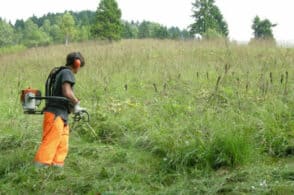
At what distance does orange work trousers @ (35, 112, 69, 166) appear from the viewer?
535cm

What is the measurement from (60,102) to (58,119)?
0.23 m

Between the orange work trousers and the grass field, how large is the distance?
15 centimetres

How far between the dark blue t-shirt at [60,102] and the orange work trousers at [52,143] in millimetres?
66

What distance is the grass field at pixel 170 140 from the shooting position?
4.68m

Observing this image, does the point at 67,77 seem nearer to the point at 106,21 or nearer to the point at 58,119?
the point at 58,119

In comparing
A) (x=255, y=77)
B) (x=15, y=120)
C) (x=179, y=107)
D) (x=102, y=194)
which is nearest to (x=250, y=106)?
(x=179, y=107)

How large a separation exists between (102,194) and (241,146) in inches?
67.5

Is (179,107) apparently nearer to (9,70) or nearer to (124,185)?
(124,185)

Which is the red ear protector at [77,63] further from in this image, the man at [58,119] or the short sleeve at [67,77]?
the short sleeve at [67,77]

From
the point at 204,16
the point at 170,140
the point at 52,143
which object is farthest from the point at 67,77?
the point at 204,16

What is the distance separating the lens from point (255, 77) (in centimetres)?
A: 845

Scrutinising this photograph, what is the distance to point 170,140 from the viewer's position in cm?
550

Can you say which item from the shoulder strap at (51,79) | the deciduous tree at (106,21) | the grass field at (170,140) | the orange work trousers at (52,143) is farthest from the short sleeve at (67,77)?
the deciduous tree at (106,21)

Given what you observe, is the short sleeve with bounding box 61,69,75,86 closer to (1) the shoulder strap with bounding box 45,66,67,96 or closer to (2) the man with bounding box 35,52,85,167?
(2) the man with bounding box 35,52,85,167
